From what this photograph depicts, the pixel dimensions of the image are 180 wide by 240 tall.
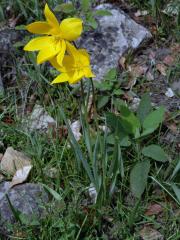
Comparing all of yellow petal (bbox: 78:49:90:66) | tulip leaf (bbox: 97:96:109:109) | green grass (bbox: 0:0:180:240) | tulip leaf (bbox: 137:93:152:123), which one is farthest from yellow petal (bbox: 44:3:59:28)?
tulip leaf (bbox: 97:96:109:109)

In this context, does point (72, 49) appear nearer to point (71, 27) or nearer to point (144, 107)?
point (71, 27)

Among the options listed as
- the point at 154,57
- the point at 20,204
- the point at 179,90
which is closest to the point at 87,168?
the point at 20,204

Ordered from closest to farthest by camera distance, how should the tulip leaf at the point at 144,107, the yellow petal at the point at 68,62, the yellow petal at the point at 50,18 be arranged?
the yellow petal at the point at 50,18 → the yellow petal at the point at 68,62 → the tulip leaf at the point at 144,107

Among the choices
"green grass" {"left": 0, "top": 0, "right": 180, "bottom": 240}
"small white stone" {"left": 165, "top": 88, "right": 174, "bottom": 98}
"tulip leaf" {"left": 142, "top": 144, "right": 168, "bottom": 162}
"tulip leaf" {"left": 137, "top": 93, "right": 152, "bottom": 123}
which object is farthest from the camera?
"small white stone" {"left": 165, "top": 88, "right": 174, "bottom": 98}

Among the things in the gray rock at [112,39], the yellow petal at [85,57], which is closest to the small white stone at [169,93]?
the gray rock at [112,39]

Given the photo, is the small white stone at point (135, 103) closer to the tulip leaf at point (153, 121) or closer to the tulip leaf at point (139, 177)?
the tulip leaf at point (153, 121)

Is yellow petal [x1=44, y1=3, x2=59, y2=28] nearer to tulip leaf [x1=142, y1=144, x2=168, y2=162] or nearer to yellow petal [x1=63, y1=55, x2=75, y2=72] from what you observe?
yellow petal [x1=63, y1=55, x2=75, y2=72]

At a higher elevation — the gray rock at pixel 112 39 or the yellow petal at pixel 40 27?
the yellow petal at pixel 40 27

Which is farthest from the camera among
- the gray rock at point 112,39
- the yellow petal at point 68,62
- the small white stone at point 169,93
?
the gray rock at point 112,39
